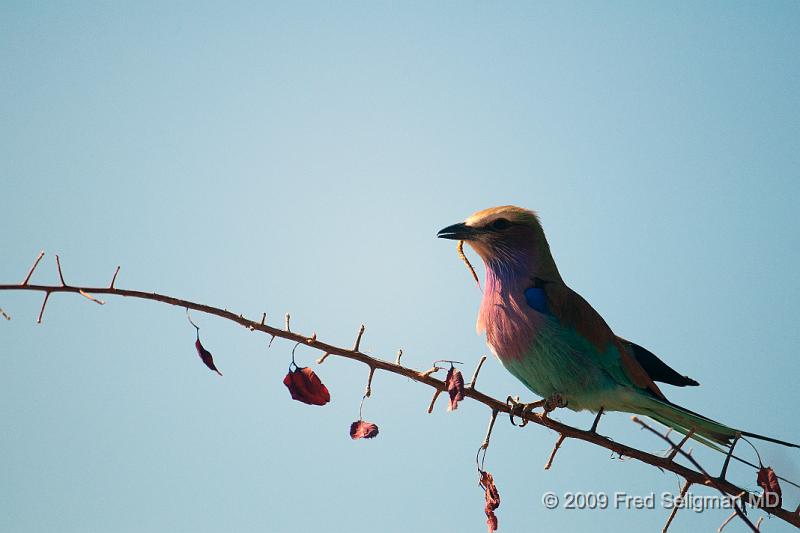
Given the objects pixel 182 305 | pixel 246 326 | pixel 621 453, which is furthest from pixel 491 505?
pixel 182 305

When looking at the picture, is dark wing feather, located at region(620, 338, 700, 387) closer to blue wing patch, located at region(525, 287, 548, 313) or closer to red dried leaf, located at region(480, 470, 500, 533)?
blue wing patch, located at region(525, 287, 548, 313)

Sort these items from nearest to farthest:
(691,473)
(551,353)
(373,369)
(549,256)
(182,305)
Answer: (182,305), (373,369), (691,473), (551,353), (549,256)

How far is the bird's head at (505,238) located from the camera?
313cm

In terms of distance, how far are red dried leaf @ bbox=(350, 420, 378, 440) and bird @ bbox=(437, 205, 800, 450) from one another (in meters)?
1.09

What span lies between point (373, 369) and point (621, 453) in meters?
0.84

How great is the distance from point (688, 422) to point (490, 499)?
4.16ft

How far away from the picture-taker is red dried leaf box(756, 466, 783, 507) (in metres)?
2.07

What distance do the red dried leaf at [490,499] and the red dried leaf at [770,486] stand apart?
716 millimetres

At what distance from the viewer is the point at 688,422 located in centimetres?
298

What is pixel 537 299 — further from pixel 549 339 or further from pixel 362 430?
pixel 362 430

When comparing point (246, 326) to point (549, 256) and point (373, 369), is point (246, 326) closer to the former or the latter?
point (373, 369)

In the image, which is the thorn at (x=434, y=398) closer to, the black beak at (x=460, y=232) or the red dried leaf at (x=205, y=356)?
the red dried leaf at (x=205, y=356)

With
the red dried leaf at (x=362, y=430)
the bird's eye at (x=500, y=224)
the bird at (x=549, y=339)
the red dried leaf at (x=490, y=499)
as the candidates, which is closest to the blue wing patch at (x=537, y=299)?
the bird at (x=549, y=339)

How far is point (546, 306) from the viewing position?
305cm
